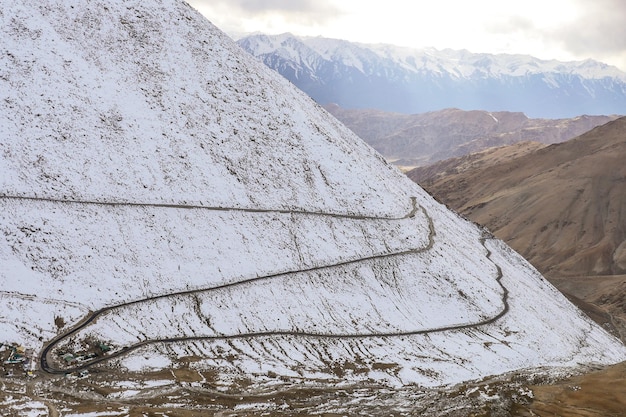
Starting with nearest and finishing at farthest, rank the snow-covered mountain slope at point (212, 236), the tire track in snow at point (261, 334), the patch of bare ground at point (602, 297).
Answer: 1. the tire track in snow at point (261, 334)
2. the snow-covered mountain slope at point (212, 236)
3. the patch of bare ground at point (602, 297)

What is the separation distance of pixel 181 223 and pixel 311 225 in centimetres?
1455

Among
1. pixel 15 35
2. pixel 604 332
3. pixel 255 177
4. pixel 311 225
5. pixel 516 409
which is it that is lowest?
pixel 604 332

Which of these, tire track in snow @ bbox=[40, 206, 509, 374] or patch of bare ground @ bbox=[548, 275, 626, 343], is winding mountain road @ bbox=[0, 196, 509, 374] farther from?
patch of bare ground @ bbox=[548, 275, 626, 343]

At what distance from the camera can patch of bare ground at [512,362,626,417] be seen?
3397 cm

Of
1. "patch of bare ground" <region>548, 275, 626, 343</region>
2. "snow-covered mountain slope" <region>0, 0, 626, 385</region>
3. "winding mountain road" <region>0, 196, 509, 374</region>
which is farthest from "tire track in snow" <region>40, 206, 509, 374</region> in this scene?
"patch of bare ground" <region>548, 275, 626, 343</region>

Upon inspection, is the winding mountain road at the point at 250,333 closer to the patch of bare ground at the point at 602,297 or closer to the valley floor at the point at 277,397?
the valley floor at the point at 277,397

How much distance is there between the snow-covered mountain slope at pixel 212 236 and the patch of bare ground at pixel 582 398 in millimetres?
7389

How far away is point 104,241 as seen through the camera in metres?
45.3

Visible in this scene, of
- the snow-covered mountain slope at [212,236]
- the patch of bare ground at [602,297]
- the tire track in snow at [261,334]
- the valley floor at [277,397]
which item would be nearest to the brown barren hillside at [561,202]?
the patch of bare ground at [602,297]

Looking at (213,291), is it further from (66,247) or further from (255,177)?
(255,177)

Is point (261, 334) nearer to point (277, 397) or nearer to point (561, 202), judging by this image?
point (277, 397)

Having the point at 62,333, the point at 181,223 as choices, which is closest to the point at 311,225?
the point at 181,223

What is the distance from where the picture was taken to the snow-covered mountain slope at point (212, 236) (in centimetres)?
4072

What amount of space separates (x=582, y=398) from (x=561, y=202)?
94.8 meters
